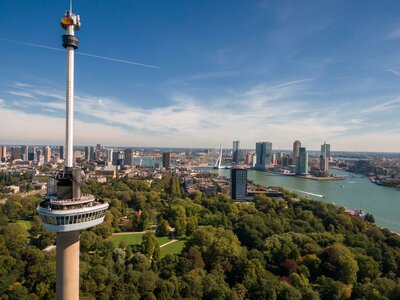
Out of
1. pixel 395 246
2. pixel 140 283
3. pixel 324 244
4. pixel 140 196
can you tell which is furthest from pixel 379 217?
pixel 140 283

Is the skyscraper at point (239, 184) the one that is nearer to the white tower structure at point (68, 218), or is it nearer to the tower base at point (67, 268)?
the white tower structure at point (68, 218)

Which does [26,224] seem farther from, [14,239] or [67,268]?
[67,268]

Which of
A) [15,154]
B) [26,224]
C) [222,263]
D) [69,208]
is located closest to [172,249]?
[222,263]

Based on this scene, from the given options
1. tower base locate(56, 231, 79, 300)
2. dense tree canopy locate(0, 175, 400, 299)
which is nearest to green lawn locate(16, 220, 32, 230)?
dense tree canopy locate(0, 175, 400, 299)

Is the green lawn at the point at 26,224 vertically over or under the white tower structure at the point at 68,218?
under

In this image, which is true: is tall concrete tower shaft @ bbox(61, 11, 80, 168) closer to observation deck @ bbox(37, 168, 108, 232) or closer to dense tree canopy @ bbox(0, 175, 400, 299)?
observation deck @ bbox(37, 168, 108, 232)

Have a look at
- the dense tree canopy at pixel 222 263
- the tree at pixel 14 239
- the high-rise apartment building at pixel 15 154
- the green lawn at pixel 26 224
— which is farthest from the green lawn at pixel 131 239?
the high-rise apartment building at pixel 15 154

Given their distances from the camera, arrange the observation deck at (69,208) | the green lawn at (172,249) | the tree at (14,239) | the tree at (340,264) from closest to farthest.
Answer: the observation deck at (69,208) < the tree at (340,264) < the tree at (14,239) < the green lawn at (172,249)
